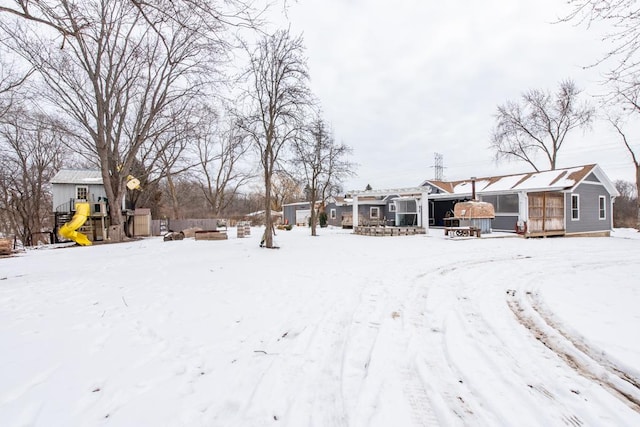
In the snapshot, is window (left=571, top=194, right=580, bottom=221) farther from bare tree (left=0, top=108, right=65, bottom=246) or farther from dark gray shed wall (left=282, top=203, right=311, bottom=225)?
bare tree (left=0, top=108, right=65, bottom=246)

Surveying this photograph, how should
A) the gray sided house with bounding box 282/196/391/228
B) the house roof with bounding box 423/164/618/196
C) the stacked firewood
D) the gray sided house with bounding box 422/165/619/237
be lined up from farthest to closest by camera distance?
1. the gray sided house with bounding box 282/196/391/228
2. the house roof with bounding box 423/164/618/196
3. the gray sided house with bounding box 422/165/619/237
4. the stacked firewood

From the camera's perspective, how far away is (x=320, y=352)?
2.92m

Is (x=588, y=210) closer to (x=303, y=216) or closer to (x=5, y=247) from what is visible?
(x=303, y=216)

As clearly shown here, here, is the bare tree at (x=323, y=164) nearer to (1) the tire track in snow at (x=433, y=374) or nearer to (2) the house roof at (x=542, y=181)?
(2) the house roof at (x=542, y=181)

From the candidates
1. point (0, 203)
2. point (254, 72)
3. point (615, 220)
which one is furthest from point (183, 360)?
point (615, 220)

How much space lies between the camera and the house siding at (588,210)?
17.8 m

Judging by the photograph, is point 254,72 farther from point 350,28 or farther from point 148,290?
point 148,290

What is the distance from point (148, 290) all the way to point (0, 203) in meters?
30.7

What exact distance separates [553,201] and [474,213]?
16.9 feet

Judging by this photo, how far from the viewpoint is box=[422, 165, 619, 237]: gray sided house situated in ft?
54.5

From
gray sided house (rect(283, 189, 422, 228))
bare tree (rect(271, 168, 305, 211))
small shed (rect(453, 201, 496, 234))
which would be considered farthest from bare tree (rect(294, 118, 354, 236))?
bare tree (rect(271, 168, 305, 211))

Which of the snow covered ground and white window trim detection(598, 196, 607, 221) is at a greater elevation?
white window trim detection(598, 196, 607, 221)

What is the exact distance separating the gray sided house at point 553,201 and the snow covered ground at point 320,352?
485 inches

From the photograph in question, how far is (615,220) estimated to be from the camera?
3061 cm
